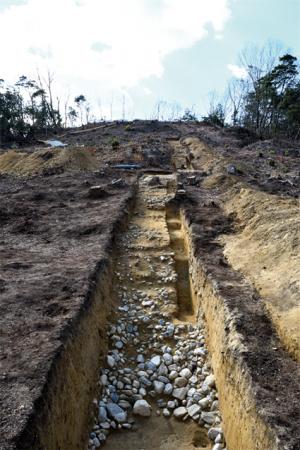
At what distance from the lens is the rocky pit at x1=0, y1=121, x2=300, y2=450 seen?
17.2ft

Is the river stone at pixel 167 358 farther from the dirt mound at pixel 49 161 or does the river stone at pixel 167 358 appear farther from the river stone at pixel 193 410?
the dirt mound at pixel 49 161

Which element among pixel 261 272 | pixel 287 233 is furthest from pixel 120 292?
pixel 287 233

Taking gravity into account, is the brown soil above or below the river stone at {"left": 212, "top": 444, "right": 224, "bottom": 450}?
above

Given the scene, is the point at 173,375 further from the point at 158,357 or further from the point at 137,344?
the point at 137,344

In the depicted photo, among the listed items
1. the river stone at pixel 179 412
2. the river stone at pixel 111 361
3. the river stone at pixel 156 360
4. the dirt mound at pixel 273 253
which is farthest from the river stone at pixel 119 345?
the dirt mound at pixel 273 253

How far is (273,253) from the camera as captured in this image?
29.2ft

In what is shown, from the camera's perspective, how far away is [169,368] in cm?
782

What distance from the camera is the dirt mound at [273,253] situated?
691cm

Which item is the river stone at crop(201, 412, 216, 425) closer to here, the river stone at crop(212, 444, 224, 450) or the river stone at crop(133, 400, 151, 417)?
the river stone at crop(212, 444, 224, 450)

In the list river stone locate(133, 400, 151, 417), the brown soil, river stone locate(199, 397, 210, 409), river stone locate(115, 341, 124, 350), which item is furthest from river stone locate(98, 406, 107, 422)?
river stone locate(199, 397, 210, 409)

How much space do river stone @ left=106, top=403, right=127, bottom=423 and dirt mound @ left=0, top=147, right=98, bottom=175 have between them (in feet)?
55.2

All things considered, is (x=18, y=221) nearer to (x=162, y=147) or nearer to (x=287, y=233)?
(x=287, y=233)

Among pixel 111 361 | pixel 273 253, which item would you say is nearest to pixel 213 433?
pixel 111 361

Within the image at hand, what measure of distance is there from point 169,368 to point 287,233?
410 centimetres
